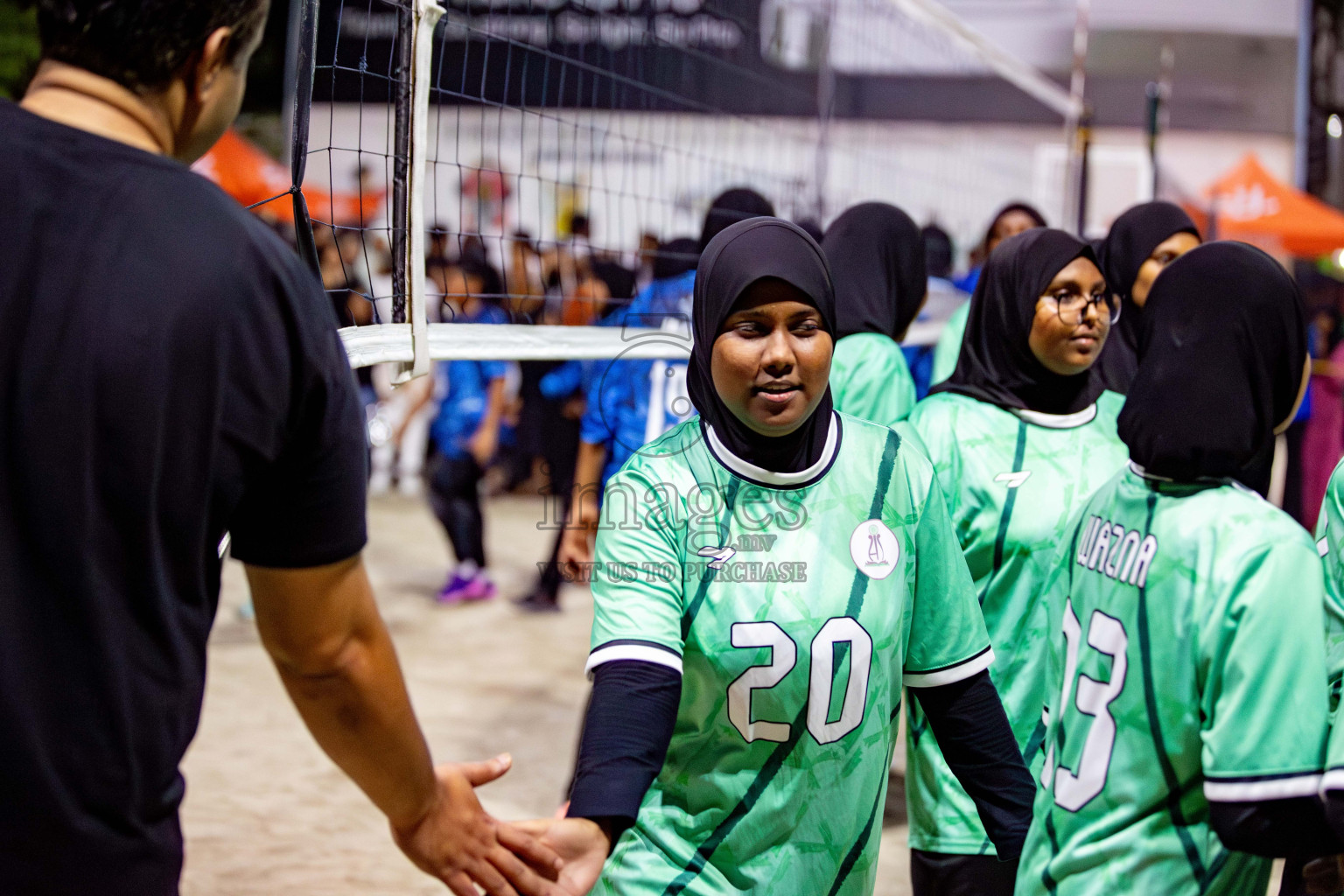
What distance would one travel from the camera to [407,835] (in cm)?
169

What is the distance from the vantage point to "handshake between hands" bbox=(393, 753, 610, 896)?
5.54 feet

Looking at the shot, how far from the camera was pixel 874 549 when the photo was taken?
7.34 feet

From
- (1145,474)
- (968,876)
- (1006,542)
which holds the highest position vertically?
(1145,474)

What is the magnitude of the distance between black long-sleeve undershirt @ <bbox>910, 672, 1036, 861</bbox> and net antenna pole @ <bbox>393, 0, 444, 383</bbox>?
1.41 metres

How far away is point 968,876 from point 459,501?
5662 millimetres

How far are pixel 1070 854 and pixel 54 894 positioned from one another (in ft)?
4.81

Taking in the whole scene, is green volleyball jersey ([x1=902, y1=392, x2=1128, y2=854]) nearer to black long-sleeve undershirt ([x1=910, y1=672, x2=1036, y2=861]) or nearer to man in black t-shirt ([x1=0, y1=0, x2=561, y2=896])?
black long-sleeve undershirt ([x1=910, y1=672, x2=1036, y2=861])

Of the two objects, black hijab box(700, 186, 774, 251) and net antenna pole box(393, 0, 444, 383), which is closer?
net antenna pole box(393, 0, 444, 383)

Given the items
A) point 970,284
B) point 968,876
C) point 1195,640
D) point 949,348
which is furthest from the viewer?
point 970,284

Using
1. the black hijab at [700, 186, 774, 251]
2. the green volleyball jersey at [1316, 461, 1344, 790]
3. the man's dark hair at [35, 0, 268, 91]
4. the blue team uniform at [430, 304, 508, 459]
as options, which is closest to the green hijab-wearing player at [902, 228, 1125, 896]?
the green volleyball jersey at [1316, 461, 1344, 790]

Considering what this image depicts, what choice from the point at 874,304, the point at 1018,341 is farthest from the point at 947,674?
the point at 874,304

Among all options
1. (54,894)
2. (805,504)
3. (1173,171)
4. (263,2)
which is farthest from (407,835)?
(1173,171)

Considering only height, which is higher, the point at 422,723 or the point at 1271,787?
the point at 1271,787

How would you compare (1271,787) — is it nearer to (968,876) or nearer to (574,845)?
(574,845)
